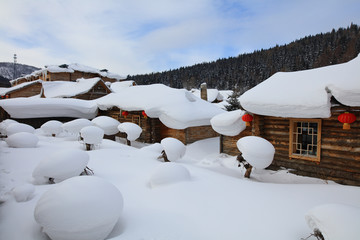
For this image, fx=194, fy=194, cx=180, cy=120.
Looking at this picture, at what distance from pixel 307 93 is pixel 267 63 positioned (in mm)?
56948

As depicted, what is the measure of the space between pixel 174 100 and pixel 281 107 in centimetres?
822

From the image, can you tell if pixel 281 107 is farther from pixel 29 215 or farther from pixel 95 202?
pixel 29 215

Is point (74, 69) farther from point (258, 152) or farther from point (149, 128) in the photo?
point (258, 152)

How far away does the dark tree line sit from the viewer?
145 feet

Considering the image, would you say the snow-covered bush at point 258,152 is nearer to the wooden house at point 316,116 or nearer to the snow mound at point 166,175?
the wooden house at point 316,116

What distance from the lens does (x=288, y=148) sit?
799cm

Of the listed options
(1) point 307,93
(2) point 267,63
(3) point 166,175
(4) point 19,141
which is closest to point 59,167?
(3) point 166,175

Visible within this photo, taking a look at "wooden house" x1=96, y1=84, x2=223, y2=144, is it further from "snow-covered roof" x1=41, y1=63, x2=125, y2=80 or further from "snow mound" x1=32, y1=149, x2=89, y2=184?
"snow-covered roof" x1=41, y1=63, x2=125, y2=80

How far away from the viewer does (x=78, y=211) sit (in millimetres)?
2912

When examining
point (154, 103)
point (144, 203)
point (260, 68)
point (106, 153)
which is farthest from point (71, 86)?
point (260, 68)

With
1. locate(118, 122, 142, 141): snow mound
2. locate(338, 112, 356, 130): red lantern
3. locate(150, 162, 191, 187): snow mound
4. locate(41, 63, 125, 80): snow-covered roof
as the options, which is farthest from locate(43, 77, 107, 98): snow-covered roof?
locate(338, 112, 356, 130): red lantern

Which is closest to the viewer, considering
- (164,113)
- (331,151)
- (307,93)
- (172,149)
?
(307,93)

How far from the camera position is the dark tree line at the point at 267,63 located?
145 ft

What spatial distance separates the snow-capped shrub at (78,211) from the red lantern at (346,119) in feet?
23.3
